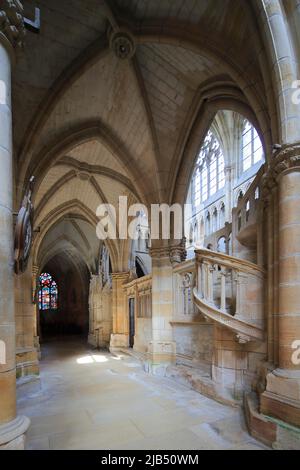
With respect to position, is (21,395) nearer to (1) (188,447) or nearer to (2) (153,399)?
(2) (153,399)

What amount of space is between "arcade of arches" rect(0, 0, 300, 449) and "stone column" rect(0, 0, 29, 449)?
1 cm

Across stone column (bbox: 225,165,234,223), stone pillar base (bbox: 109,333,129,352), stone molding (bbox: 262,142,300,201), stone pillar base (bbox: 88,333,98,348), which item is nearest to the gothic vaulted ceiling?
stone molding (bbox: 262,142,300,201)

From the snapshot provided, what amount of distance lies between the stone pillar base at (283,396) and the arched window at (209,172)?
1102cm

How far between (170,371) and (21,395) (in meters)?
3.18

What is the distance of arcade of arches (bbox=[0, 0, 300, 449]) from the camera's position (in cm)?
343

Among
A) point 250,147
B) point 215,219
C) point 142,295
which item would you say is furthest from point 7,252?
point 215,219

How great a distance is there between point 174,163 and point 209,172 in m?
7.41

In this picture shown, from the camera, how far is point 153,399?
5.38 meters

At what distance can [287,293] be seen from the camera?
140 inches

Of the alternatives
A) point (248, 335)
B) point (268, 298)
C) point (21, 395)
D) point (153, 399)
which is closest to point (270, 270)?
point (268, 298)

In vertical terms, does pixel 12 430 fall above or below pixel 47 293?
above

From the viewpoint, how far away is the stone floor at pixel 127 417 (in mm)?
3597

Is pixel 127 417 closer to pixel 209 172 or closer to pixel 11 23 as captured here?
pixel 11 23

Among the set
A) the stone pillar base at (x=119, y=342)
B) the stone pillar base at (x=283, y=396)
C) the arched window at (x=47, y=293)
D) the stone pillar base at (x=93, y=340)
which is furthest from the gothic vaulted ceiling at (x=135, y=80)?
the arched window at (x=47, y=293)
